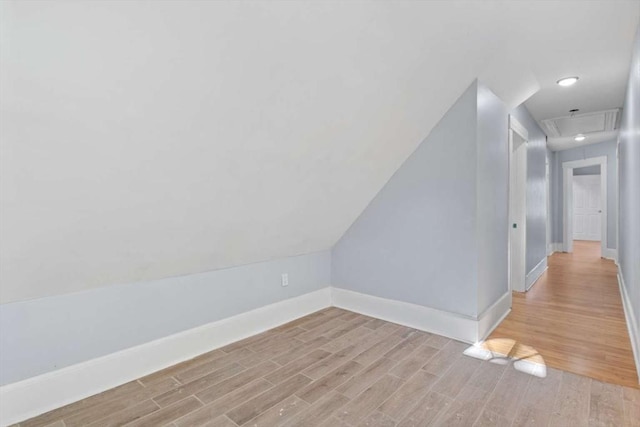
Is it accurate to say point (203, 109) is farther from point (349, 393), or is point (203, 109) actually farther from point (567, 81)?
point (567, 81)

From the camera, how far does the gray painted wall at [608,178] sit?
671 cm

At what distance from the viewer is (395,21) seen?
1.87m

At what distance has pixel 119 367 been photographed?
222 cm

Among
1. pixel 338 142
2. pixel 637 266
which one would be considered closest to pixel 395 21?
pixel 338 142

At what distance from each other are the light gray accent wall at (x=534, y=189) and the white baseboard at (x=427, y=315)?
1551 mm

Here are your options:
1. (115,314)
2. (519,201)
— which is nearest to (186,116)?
(115,314)

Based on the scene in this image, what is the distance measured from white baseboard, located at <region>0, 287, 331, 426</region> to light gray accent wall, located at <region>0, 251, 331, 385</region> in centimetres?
4

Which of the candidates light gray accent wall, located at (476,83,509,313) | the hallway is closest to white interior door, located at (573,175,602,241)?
the hallway

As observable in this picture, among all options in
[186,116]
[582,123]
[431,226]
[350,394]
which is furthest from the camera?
[582,123]

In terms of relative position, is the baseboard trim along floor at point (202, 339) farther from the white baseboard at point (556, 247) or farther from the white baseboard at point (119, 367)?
the white baseboard at point (556, 247)

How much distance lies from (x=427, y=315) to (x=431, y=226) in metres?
0.81

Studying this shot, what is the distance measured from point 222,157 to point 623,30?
2968 millimetres

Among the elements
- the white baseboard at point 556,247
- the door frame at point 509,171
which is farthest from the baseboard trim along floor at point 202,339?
the white baseboard at point 556,247

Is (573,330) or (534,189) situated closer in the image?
(573,330)
